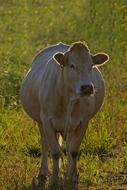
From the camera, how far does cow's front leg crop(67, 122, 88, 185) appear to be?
8.79 meters

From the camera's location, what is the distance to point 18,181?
27.8 ft

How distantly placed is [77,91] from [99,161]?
6.91 feet

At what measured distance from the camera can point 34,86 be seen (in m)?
9.47

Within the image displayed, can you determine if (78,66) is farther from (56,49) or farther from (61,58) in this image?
(56,49)

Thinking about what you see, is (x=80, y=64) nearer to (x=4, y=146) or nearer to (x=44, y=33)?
(x=4, y=146)

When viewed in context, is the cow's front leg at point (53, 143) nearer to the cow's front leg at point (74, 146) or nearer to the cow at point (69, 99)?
the cow at point (69, 99)

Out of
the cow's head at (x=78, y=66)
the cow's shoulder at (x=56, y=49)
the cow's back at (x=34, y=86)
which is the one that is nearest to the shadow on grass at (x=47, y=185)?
the cow's back at (x=34, y=86)

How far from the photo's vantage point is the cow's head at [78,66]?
800cm

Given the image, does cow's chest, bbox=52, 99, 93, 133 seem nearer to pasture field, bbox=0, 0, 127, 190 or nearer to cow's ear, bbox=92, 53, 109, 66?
cow's ear, bbox=92, 53, 109, 66

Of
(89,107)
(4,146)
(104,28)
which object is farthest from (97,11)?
(89,107)

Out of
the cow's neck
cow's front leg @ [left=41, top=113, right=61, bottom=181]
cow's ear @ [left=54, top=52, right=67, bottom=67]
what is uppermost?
cow's ear @ [left=54, top=52, right=67, bottom=67]

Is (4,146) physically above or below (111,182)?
above

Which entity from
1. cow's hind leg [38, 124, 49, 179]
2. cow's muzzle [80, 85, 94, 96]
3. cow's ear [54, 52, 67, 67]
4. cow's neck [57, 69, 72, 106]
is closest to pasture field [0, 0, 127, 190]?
cow's hind leg [38, 124, 49, 179]

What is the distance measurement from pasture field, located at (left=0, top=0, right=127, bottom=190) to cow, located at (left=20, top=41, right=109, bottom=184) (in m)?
0.42
